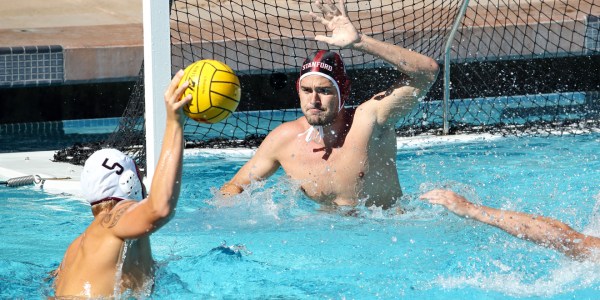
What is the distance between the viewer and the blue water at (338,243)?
416 centimetres

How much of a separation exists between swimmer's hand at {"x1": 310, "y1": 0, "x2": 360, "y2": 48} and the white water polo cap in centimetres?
142

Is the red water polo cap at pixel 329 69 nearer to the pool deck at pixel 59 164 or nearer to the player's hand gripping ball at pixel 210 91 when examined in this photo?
the player's hand gripping ball at pixel 210 91

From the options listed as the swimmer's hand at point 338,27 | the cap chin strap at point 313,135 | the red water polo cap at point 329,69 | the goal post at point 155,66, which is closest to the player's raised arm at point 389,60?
the swimmer's hand at point 338,27

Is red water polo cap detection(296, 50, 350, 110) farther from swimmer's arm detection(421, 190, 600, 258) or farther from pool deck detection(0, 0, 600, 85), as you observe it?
pool deck detection(0, 0, 600, 85)

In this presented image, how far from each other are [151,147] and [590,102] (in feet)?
17.1

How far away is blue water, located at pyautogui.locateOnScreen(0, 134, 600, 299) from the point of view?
416 centimetres

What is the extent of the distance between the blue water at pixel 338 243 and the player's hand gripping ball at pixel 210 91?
79 centimetres

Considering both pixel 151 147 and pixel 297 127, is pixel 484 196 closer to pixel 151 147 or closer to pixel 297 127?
pixel 297 127

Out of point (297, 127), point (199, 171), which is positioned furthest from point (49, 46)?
point (297, 127)

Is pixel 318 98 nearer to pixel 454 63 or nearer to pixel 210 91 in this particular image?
pixel 210 91

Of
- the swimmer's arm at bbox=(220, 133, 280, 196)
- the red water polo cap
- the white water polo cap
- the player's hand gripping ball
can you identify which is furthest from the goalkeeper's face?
the white water polo cap

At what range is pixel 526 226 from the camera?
12.4 feet

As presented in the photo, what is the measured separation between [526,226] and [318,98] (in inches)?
55.3

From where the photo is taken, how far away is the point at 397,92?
4812 mm
